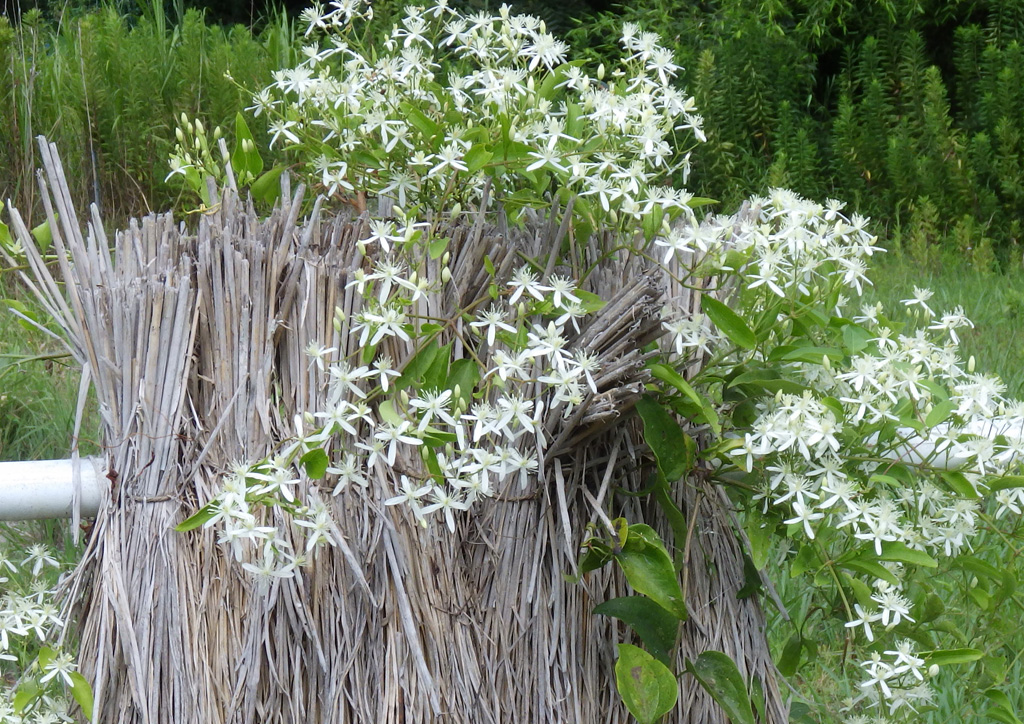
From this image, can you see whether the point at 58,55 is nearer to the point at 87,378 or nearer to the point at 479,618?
the point at 87,378

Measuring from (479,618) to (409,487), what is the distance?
Answer: 0.69ft

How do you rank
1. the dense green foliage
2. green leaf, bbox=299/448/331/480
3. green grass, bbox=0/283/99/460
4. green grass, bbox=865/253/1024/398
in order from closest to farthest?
green leaf, bbox=299/448/331/480
green grass, bbox=0/283/99/460
green grass, bbox=865/253/1024/398
the dense green foliage

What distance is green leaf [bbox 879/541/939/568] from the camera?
3.58 feet

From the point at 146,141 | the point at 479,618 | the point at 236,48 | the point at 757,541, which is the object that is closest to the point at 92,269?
the point at 479,618

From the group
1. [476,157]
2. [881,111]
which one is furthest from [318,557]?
[881,111]

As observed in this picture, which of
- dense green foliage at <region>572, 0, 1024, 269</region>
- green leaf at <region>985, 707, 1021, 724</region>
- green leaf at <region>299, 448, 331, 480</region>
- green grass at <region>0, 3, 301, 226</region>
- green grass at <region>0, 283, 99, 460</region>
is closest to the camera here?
green leaf at <region>299, 448, 331, 480</region>

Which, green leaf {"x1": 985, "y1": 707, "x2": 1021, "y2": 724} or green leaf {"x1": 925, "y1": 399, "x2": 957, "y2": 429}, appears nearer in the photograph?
green leaf {"x1": 925, "y1": 399, "x2": 957, "y2": 429}

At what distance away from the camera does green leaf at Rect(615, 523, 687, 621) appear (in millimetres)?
1082

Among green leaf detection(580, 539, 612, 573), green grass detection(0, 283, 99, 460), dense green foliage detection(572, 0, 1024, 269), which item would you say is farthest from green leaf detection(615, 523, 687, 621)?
dense green foliage detection(572, 0, 1024, 269)

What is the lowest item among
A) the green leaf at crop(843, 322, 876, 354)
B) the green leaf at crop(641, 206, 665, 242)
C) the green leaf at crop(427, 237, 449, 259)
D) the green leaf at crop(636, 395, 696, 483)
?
the green leaf at crop(636, 395, 696, 483)

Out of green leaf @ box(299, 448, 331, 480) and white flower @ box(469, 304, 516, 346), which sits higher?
white flower @ box(469, 304, 516, 346)

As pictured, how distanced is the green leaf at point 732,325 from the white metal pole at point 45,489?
716mm

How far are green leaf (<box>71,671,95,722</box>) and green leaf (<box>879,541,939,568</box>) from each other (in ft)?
2.86

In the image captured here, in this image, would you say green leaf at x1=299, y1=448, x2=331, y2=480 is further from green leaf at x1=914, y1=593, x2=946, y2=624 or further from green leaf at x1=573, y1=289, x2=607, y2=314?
green leaf at x1=914, y1=593, x2=946, y2=624
